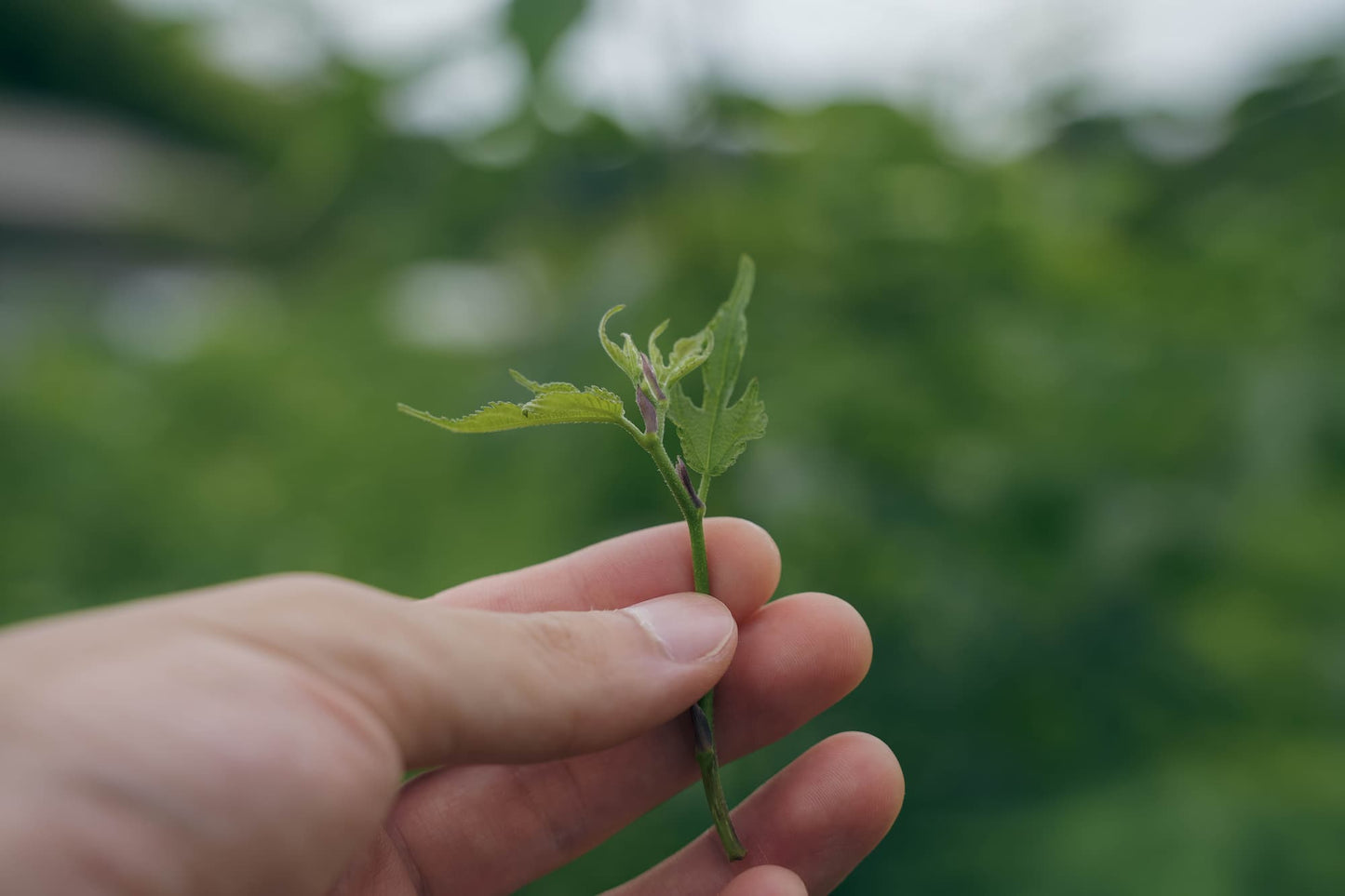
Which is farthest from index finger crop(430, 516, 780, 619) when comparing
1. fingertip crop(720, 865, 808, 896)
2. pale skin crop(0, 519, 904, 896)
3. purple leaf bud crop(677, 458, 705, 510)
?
fingertip crop(720, 865, 808, 896)

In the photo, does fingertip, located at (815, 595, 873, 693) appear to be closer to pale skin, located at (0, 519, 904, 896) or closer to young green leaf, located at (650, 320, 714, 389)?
pale skin, located at (0, 519, 904, 896)

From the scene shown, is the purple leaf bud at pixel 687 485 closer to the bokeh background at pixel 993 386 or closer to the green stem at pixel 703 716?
the green stem at pixel 703 716

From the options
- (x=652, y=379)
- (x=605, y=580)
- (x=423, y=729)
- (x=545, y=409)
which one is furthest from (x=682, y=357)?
(x=423, y=729)

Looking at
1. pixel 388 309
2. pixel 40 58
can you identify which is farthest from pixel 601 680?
pixel 40 58

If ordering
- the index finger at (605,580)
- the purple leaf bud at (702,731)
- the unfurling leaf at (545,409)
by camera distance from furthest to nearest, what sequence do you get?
the index finger at (605,580) < the purple leaf bud at (702,731) < the unfurling leaf at (545,409)

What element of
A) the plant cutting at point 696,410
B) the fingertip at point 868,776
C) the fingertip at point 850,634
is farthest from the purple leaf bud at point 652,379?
the fingertip at point 868,776

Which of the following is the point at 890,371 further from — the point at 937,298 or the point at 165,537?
the point at 165,537

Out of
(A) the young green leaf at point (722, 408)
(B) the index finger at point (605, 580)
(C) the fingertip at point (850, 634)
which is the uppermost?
(A) the young green leaf at point (722, 408)
